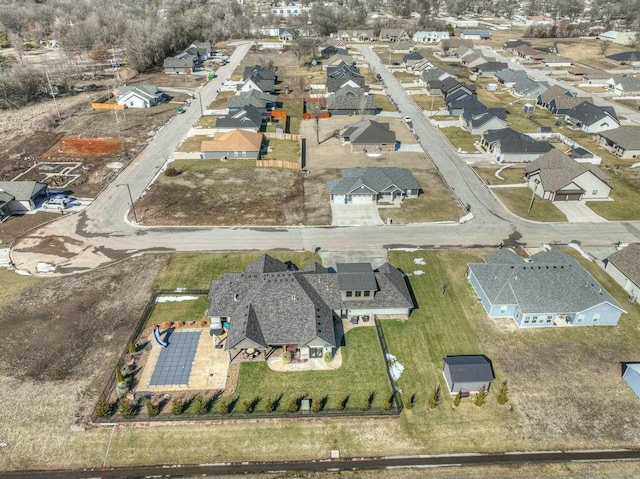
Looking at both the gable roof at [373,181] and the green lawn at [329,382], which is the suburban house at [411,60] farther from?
the green lawn at [329,382]

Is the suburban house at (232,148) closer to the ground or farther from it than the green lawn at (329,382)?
farther from it

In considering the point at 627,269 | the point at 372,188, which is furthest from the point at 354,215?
the point at 627,269

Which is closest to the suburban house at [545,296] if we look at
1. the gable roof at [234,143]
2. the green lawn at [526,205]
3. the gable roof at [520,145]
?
the green lawn at [526,205]

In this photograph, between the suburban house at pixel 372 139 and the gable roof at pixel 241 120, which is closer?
the suburban house at pixel 372 139

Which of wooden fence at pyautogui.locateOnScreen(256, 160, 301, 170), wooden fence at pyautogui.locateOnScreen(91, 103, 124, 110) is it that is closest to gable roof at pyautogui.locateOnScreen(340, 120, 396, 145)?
wooden fence at pyautogui.locateOnScreen(256, 160, 301, 170)

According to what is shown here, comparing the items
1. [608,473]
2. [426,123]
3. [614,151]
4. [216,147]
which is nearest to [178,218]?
[216,147]

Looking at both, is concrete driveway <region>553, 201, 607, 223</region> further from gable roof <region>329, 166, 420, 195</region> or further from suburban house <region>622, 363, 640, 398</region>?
suburban house <region>622, 363, 640, 398</region>
